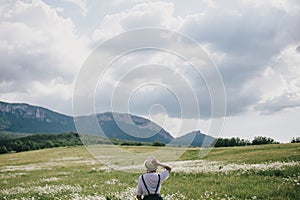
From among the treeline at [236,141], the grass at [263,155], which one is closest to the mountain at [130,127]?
the grass at [263,155]

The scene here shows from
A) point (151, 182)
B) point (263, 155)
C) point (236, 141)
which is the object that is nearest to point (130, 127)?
point (151, 182)

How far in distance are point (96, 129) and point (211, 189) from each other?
17.5 ft

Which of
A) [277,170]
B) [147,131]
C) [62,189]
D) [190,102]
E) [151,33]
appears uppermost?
[151,33]

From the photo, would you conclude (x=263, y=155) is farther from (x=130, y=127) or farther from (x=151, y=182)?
(x=151, y=182)

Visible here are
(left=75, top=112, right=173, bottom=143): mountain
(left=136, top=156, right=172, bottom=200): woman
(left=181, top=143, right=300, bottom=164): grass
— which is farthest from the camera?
(left=181, top=143, right=300, bottom=164): grass

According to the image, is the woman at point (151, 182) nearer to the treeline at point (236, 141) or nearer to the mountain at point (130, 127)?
the mountain at point (130, 127)

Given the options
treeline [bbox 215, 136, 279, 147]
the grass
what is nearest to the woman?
the grass

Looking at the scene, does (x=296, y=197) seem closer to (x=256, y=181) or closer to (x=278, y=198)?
(x=278, y=198)

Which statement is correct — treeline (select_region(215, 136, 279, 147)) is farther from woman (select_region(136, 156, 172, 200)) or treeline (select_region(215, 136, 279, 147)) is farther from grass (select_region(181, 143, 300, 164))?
woman (select_region(136, 156, 172, 200))

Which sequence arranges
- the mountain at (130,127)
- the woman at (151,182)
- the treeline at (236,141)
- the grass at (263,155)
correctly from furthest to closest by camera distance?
1. the treeline at (236,141)
2. the grass at (263,155)
3. the mountain at (130,127)
4. the woman at (151,182)

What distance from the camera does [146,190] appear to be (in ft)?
29.0

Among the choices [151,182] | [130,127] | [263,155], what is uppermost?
[130,127]

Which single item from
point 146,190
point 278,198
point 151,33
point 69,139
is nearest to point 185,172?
point 151,33

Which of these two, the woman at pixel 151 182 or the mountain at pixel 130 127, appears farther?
the mountain at pixel 130 127
